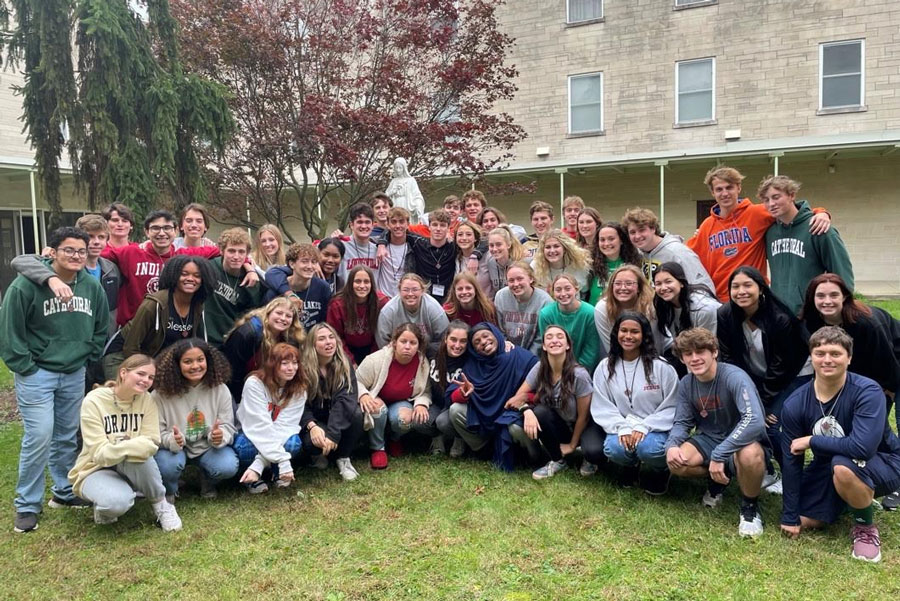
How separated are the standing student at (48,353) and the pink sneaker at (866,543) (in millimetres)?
4832

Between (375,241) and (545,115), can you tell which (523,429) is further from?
(545,115)

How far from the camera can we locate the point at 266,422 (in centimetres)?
438

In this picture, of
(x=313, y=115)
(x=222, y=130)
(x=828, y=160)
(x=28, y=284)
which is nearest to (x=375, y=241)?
(x=28, y=284)

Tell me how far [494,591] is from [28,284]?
3440mm

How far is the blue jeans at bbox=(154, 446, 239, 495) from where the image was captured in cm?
405

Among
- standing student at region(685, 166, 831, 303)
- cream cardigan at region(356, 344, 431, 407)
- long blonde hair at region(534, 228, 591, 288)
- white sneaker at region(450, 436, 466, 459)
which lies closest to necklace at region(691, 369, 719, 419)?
standing student at region(685, 166, 831, 303)

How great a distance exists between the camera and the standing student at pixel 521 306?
5113 millimetres

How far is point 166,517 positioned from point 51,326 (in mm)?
1457

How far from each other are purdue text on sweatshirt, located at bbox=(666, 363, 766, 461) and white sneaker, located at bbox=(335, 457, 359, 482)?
7.53ft

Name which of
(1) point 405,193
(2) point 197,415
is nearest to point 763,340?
(2) point 197,415

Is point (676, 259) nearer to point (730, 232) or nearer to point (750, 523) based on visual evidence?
point (730, 232)

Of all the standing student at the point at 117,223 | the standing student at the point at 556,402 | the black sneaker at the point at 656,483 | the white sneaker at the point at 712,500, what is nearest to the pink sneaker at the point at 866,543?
the white sneaker at the point at 712,500

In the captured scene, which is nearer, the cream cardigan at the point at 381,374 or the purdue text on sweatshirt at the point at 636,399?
the purdue text on sweatshirt at the point at 636,399

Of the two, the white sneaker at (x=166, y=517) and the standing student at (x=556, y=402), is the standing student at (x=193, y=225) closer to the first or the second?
the white sneaker at (x=166, y=517)
